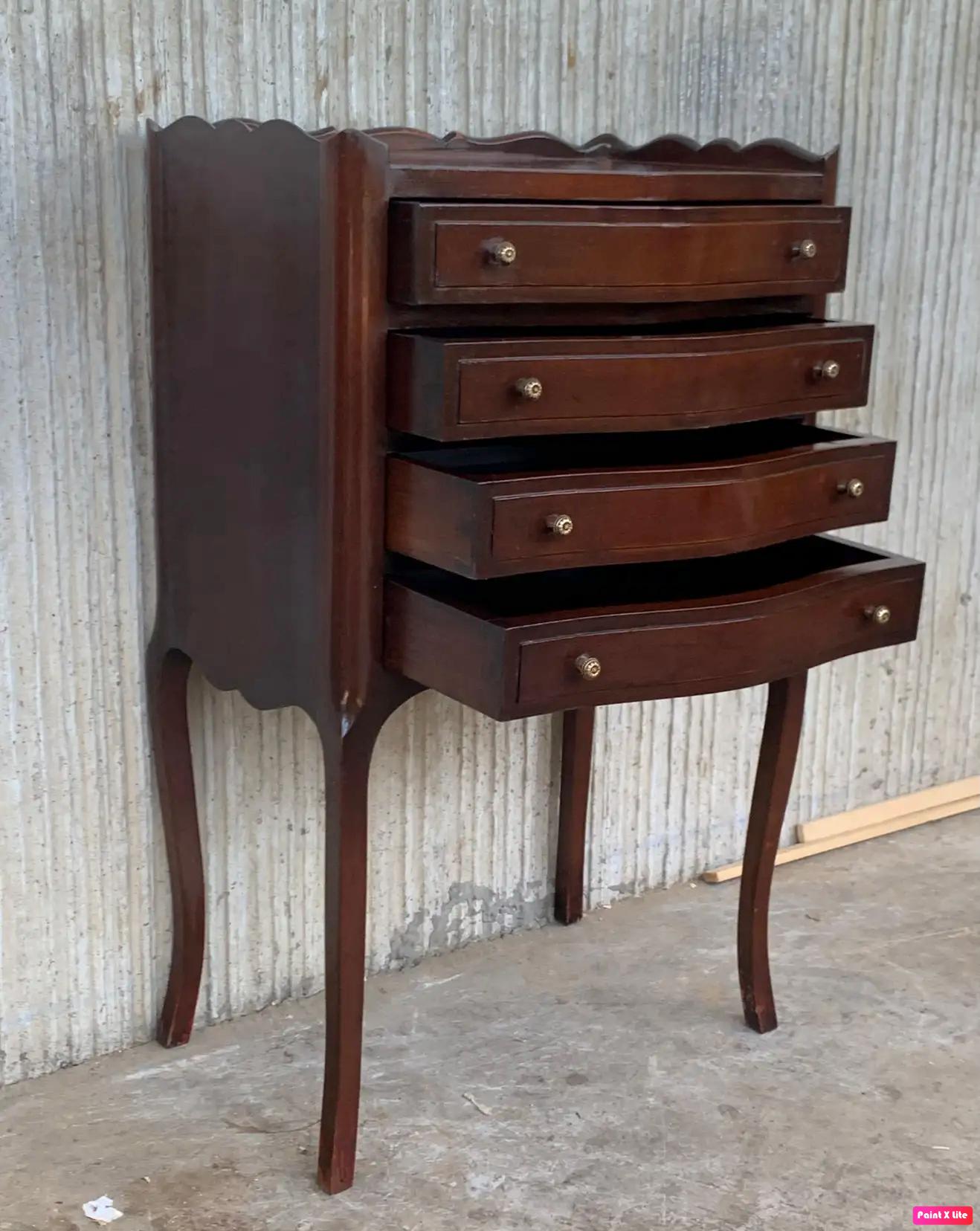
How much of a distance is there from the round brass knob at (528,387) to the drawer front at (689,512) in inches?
3.9

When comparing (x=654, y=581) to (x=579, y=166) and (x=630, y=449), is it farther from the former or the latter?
(x=579, y=166)

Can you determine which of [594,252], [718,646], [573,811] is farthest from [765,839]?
[594,252]

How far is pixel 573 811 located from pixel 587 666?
2.61ft

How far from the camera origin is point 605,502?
151 cm

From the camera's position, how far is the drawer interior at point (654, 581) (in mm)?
1649

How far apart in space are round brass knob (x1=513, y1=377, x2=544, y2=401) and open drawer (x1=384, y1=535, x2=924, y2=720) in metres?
0.22

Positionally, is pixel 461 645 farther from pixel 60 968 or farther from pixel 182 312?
pixel 60 968

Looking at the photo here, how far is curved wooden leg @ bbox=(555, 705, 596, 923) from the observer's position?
2246 millimetres

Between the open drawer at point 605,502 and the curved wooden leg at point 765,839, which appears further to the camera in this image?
the curved wooden leg at point 765,839

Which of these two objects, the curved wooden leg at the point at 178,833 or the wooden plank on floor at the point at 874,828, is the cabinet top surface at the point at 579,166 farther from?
the wooden plank on floor at the point at 874,828

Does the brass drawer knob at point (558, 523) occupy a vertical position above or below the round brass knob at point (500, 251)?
below

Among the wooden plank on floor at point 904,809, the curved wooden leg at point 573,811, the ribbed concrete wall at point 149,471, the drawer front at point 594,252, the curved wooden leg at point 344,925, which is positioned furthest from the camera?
the wooden plank on floor at point 904,809

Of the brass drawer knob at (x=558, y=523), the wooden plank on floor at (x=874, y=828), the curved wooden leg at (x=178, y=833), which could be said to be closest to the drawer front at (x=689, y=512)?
the brass drawer knob at (x=558, y=523)

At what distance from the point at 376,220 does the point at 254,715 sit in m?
0.74
